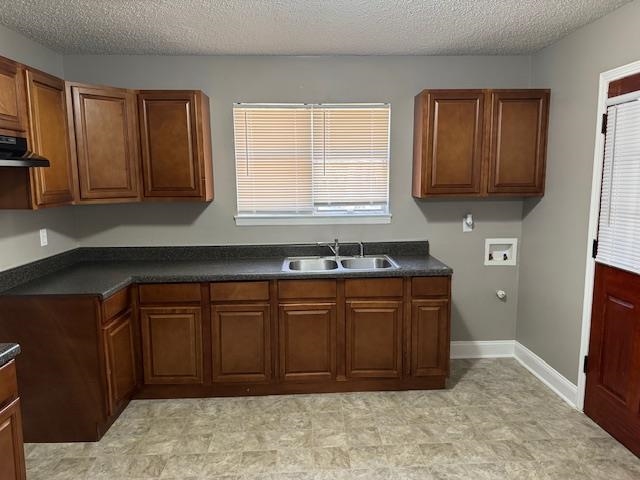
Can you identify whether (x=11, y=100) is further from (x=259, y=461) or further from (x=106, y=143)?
(x=259, y=461)

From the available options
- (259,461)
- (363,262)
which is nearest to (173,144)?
(363,262)

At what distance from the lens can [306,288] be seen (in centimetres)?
297

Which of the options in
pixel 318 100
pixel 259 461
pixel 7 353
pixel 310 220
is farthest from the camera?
pixel 310 220

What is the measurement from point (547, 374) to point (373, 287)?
1.51 meters

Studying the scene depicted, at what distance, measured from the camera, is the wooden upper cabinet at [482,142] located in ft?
10.2

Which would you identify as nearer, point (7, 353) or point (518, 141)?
point (7, 353)

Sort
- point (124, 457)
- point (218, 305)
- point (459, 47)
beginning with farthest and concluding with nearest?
point (459, 47)
point (218, 305)
point (124, 457)

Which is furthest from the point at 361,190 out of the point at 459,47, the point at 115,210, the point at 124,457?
the point at 124,457

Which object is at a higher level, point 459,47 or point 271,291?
point 459,47

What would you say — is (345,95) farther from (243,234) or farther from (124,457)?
(124,457)

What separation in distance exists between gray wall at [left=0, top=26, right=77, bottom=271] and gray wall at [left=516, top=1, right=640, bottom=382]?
3654mm

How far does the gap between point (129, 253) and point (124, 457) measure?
5.20 ft

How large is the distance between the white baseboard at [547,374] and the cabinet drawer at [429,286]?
105 cm

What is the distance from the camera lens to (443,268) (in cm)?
299
